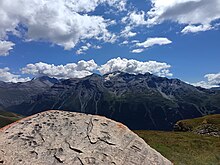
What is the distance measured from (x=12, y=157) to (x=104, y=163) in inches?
186

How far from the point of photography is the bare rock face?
15766 millimetres

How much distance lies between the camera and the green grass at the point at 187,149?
113 feet

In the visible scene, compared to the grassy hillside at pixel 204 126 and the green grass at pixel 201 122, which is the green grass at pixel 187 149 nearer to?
the grassy hillside at pixel 204 126

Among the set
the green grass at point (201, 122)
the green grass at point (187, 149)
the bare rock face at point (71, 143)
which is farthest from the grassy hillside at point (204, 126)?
the bare rock face at point (71, 143)

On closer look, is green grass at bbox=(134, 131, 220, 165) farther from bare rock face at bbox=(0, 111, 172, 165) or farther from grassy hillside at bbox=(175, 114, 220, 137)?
grassy hillside at bbox=(175, 114, 220, 137)

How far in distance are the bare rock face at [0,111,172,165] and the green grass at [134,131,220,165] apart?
16.2 meters

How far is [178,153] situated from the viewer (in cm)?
3725

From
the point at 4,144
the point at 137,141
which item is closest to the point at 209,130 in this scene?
the point at 137,141

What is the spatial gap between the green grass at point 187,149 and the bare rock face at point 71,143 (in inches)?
638

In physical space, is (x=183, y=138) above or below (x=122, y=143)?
below

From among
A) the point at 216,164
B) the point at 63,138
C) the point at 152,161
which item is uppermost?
the point at 63,138

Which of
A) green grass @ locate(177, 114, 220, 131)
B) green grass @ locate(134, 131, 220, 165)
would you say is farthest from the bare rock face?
green grass @ locate(177, 114, 220, 131)

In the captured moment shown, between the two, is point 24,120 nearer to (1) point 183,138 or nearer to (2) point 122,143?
(2) point 122,143

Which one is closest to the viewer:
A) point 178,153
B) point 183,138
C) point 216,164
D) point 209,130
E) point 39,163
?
point 39,163
